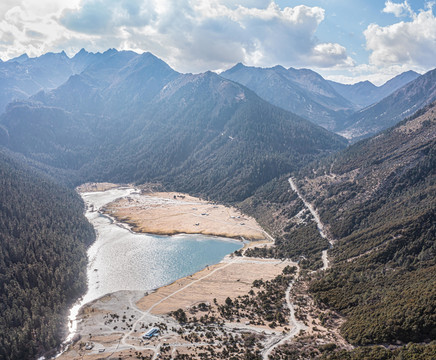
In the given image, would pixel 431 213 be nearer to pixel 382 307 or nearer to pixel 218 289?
pixel 382 307

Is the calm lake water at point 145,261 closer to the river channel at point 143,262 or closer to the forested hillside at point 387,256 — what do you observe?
the river channel at point 143,262

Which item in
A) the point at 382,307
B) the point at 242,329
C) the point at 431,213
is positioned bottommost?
the point at 242,329

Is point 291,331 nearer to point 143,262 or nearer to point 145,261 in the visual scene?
point 143,262

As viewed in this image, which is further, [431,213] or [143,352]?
[431,213]

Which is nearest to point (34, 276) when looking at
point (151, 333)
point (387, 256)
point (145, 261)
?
point (145, 261)

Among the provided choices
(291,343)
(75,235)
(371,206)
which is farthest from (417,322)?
(75,235)

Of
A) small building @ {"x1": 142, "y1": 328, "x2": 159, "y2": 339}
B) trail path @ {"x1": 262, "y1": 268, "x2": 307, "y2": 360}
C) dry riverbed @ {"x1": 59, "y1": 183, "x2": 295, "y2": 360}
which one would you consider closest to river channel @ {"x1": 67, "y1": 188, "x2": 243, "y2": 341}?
dry riverbed @ {"x1": 59, "y1": 183, "x2": 295, "y2": 360}

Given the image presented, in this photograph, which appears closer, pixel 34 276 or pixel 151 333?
pixel 151 333
